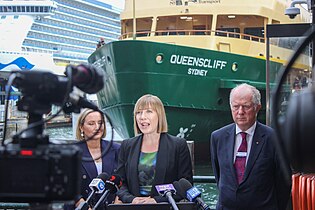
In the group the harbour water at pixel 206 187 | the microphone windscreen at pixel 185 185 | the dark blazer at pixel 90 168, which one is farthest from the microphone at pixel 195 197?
the harbour water at pixel 206 187

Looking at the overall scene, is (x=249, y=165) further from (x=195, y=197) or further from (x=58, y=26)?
(x=58, y=26)

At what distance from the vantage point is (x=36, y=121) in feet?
5.84

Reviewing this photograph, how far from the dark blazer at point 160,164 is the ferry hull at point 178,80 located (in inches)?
371

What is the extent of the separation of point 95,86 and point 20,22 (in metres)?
49.8

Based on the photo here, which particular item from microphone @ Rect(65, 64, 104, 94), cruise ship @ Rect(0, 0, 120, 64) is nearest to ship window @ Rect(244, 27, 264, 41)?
microphone @ Rect(65, 64, 104, 94)

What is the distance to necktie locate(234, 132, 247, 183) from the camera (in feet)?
10.8

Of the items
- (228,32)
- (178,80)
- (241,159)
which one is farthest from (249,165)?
(228,32)

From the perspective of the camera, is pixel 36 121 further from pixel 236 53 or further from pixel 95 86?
pixel 236 53

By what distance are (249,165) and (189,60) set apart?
407 inches

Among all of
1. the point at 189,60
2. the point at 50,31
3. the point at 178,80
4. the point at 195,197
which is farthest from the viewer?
the point at 50,31

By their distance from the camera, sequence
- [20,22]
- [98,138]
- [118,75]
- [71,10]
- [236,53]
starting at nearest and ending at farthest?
1. [98,138]
2. [118,75]
3. [236,53]
4. [20,22]
5. [71,10]

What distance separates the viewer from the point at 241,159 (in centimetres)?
331

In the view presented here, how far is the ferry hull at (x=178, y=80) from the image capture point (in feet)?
42.6

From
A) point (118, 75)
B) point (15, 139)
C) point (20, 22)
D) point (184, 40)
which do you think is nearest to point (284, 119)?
point (15, 139)
